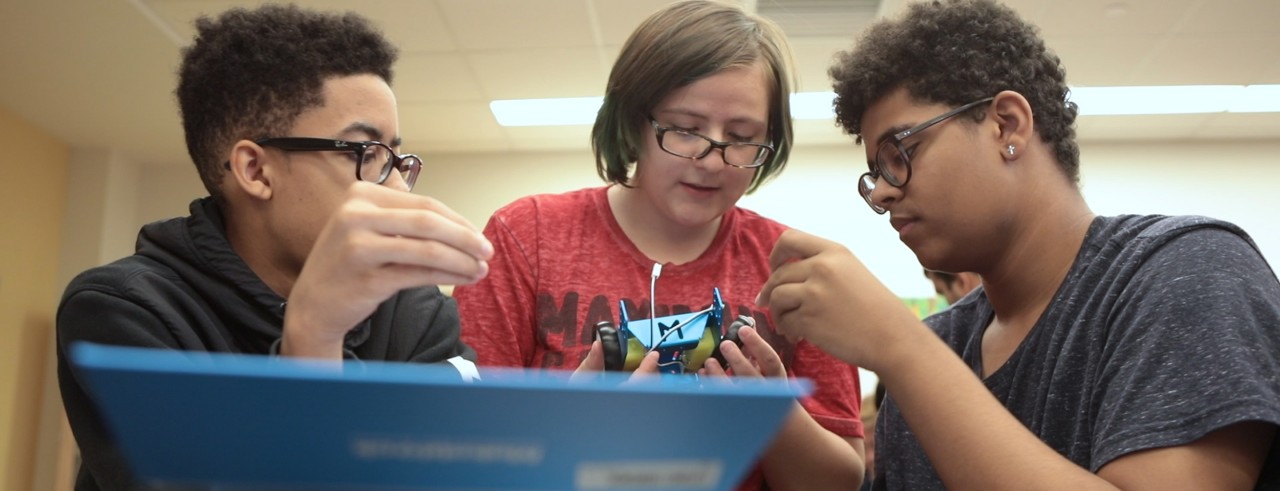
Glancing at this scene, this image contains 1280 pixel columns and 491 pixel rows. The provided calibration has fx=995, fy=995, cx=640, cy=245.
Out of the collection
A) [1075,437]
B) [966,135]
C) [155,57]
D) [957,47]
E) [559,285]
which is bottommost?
[1075,437]

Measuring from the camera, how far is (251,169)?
1287 mm

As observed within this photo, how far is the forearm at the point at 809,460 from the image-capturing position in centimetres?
131

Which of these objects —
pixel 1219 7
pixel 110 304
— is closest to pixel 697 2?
pixel 110 304

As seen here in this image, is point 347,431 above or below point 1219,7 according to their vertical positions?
below

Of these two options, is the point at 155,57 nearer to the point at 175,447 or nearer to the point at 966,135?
the point at 966,135

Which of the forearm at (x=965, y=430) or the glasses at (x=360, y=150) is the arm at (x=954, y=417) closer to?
the forearm at (x=965, y=430)

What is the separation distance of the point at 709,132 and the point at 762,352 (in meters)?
0.46

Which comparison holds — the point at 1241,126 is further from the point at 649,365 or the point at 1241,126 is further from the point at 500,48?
the point at 649,365

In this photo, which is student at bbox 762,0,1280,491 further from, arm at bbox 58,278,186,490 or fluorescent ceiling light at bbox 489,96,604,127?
fluorescent ceiling light at bbox 489,96,604,127

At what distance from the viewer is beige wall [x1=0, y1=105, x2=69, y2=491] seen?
17.6 feet

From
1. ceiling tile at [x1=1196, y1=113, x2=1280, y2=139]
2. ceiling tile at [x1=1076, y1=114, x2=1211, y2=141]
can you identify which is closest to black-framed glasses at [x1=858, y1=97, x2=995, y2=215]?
ceiling tile at [x1=1076, y1=114, x2=1211, y2=141]

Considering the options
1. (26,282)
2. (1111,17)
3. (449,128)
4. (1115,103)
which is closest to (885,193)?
(1111,17)

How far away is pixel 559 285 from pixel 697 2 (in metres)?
0.52

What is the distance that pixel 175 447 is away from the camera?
49cm
